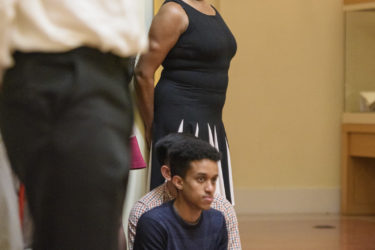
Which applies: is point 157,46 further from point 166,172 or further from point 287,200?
point 287,200

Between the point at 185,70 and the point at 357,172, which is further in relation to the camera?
the point at 357,172

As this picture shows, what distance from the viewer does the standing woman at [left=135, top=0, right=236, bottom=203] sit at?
2750mm

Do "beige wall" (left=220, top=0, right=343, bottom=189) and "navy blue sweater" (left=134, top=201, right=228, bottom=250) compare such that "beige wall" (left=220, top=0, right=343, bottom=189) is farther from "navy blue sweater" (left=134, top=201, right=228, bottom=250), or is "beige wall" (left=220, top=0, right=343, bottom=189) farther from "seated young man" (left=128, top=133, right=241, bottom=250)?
"navy blue sweater" (left=134, top=201, right=228, bottom=250)

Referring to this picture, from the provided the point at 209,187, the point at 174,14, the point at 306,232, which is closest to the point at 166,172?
the point at 209,187

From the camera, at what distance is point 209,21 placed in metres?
2.81

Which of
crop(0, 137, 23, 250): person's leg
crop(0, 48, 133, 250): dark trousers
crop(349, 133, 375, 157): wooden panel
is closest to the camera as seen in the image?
crop(0, 48, 133, 250): dark trousers

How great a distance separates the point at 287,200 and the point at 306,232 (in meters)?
1.08

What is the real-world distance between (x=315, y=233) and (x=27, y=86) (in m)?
4.52

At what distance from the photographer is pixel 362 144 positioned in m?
6.36

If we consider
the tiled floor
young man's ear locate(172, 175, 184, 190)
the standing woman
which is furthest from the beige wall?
young man's ear locate(172, 175, 184, 190)

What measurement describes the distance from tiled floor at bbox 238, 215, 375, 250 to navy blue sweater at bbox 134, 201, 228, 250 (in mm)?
2058

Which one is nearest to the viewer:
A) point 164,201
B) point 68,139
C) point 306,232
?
point 68,139

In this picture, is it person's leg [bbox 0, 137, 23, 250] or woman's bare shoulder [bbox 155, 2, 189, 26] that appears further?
woman's bare shoulder [bbox 155, 2, 189, 26]

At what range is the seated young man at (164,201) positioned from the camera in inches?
109
